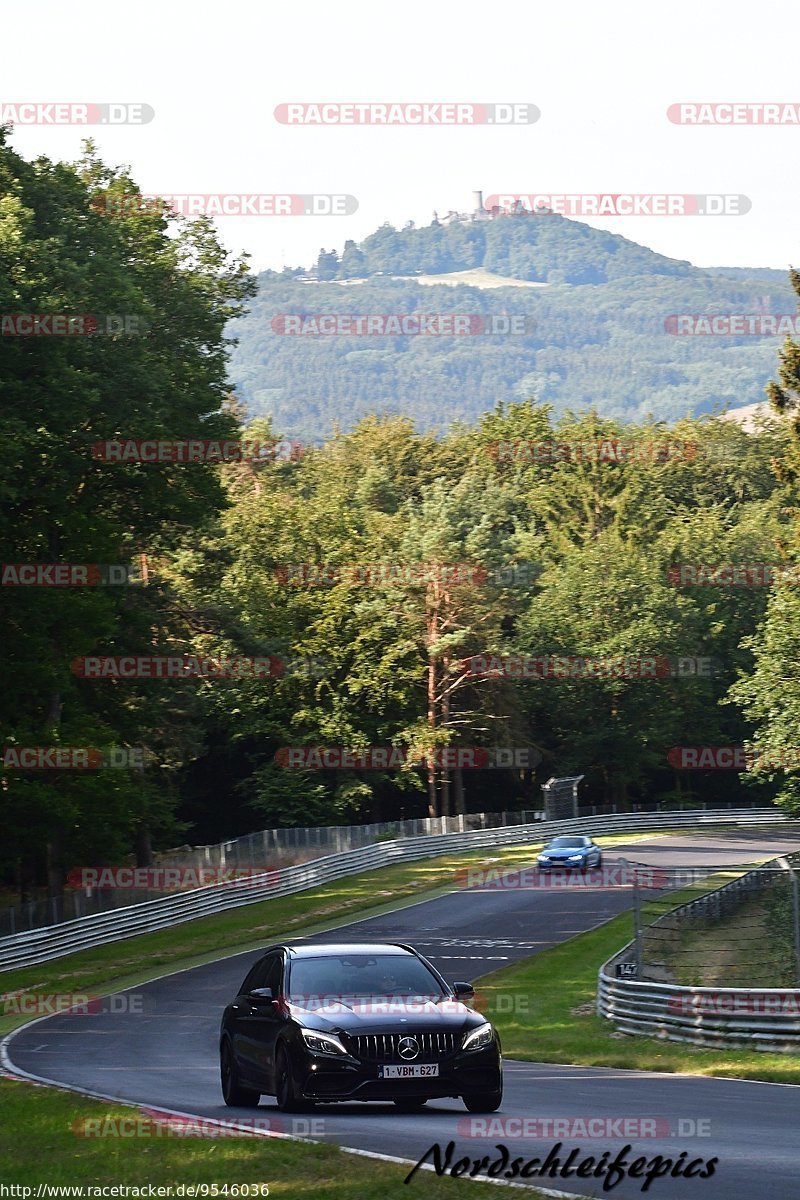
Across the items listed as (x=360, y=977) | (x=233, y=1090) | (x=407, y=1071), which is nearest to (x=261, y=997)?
(x=360, y=977)

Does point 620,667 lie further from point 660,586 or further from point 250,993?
point 250,993

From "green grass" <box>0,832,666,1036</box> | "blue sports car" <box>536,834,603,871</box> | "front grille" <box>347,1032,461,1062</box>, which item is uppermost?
"front grille" <box>347,1032,461,1062</box>

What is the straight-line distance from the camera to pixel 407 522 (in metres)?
80.2

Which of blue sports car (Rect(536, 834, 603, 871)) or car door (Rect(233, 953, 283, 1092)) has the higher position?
car door (Rect(233, 953, 283, 1092))

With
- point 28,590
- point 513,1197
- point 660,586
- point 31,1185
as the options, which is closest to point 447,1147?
point 513,1197

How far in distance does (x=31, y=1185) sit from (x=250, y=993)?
16.2ft

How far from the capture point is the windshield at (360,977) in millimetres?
14117

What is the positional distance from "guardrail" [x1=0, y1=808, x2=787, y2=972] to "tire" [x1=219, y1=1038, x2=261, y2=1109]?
21699 mm

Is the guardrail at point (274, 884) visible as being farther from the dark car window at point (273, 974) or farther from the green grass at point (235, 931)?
the dark car window at point (273, 974)

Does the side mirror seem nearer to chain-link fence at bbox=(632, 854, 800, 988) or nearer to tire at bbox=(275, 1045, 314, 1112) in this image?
tire at bbox=(275, 1045, 314, 1112)

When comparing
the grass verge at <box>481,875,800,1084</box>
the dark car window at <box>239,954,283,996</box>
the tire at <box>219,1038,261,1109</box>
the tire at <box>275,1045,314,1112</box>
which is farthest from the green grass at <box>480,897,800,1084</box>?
the tire at <box>275,1045,314,1112</box>

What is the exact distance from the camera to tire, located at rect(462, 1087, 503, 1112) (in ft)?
44.4

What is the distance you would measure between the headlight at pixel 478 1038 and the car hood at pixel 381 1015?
0.23 ft

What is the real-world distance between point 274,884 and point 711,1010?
3009cm
